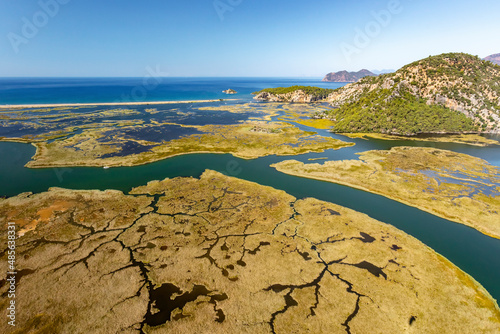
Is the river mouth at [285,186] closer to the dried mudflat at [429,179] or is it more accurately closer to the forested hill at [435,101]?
the dried mudflat at [429,179]

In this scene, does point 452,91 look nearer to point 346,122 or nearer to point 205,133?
point 346,122

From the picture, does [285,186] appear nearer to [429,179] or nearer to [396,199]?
[396,199]

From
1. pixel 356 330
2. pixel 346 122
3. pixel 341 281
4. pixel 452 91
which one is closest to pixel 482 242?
pixel 341 281

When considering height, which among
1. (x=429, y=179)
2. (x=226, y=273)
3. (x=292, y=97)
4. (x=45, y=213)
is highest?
(x=292, y=97)

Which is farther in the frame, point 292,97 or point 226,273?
point 292,97

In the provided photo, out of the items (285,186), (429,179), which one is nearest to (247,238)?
(285,186)

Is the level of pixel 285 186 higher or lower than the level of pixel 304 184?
higher

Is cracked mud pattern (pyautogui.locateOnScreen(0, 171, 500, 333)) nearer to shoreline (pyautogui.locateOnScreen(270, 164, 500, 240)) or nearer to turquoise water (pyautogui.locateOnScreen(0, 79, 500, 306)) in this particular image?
turquoise water (pyautogui.locateOnScreen(0, 79, 500, 306))

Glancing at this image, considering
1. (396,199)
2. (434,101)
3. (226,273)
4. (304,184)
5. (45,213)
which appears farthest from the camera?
(434,101)

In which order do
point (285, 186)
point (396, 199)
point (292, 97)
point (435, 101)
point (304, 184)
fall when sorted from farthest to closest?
point (292, 97) → point (435, 101) → point (304, 184) → point (285, 186) → point (396, 199)
